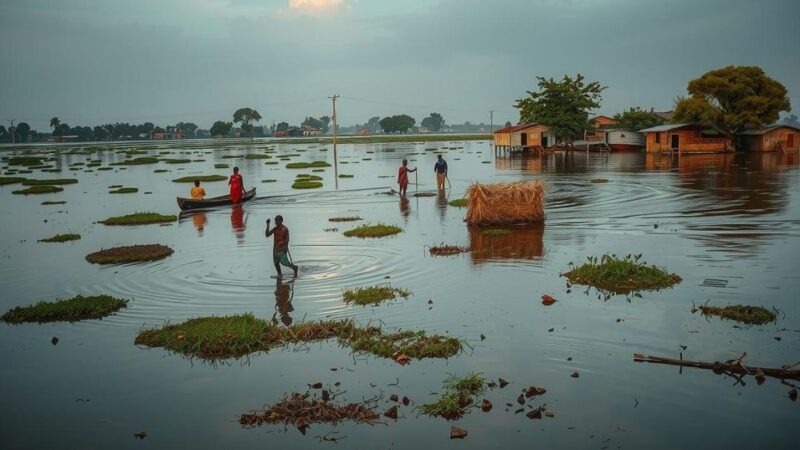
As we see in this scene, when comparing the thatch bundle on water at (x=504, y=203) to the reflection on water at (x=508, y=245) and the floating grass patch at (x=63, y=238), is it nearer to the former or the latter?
the reflection on water at (x=508, y=245)

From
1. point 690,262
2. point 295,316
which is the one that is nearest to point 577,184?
point 690,262

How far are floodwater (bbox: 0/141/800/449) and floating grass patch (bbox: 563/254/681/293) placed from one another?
395 mm

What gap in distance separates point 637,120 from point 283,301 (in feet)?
223

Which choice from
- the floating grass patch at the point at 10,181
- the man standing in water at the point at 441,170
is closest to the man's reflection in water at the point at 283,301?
the man standing in water at the point at 441,170

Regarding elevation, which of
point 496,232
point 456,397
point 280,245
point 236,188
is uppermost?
point 236,188

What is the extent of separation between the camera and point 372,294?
13336 millimetres

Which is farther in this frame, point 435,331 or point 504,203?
point 504,203

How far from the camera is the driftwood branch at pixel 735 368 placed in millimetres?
8797

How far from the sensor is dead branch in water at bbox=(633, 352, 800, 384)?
8797mm

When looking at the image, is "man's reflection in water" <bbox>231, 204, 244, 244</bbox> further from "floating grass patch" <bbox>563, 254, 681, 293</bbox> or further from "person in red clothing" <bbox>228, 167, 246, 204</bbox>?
"floating grass patch" <bbox>563, 254, 681, 293</bbox>

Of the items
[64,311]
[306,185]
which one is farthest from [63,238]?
[306,185]

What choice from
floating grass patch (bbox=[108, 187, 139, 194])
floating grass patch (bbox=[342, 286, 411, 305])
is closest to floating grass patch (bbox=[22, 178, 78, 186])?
floating grass patch (bbox=[108, 187, 139, 194])

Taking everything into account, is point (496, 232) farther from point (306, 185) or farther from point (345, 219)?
point (306, 185)

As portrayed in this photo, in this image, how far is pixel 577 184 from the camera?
118ft
